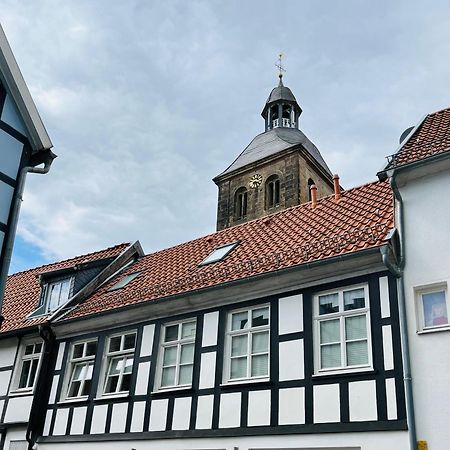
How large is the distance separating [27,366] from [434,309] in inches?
430

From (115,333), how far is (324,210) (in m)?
5.94

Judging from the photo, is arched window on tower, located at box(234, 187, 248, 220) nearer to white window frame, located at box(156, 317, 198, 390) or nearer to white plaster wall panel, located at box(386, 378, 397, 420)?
white window frame, located at box(156, 317, 198, 390)

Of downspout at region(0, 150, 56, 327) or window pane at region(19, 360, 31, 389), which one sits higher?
downspout at region(0, 150, 56, 327)

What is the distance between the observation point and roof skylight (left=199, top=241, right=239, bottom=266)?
15.4 metres

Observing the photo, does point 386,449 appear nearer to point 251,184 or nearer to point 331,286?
point 331,286

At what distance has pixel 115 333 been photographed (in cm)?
1485

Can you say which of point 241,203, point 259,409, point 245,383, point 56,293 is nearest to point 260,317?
point 245,383

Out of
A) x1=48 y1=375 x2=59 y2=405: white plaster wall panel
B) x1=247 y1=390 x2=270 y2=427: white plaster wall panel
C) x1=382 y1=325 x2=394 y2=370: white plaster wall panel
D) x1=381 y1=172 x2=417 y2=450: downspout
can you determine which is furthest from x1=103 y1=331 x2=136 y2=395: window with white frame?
x1=381 y1=172 x2=417 y2=450: downspout

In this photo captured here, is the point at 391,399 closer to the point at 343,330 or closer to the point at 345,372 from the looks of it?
the point at 345,372

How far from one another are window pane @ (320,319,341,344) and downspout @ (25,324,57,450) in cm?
764

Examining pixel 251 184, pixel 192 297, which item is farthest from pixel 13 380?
pixel 251 184

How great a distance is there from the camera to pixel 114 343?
14898 mm

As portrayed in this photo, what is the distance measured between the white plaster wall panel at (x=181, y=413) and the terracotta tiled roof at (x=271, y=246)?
2386 mm

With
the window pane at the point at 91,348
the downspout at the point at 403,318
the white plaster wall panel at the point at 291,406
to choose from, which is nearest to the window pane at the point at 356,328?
the downspout at the point at 403,318
